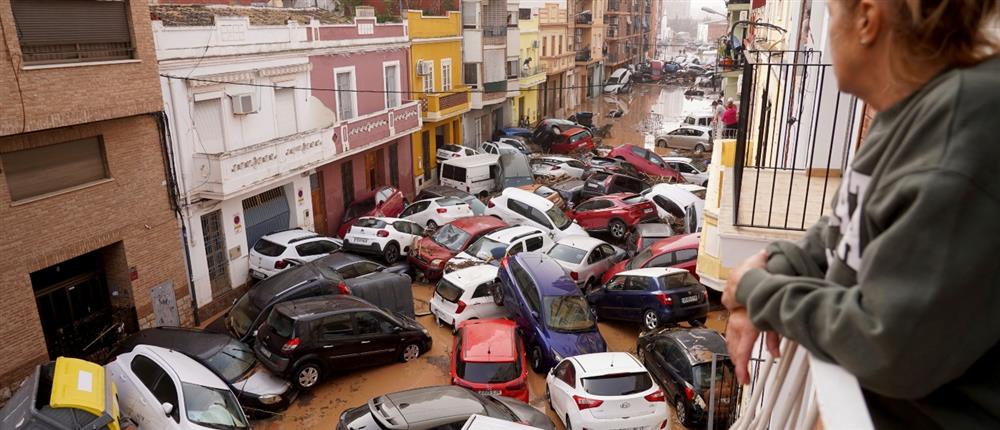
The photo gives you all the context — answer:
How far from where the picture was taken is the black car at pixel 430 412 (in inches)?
324

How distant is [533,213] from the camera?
782 inches

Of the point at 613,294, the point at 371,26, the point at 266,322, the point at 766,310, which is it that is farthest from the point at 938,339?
the point at 371,26

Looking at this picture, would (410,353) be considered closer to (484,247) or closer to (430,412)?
(484,247)

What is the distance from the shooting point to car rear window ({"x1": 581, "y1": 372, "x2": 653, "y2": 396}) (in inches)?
394

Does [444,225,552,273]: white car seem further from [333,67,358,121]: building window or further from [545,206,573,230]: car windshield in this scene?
[333,67,358,121]: building window

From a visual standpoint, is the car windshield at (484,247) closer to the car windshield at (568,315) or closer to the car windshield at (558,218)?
the car windshield at (558,218)

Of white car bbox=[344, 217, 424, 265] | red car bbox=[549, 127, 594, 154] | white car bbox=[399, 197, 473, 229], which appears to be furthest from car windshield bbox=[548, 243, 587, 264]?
red car bbox=[549, 127, 594, 154]

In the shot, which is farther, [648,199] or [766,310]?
[648,199]

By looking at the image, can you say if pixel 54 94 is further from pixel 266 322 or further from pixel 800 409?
pixel 800 409

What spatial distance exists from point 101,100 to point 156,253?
364cm

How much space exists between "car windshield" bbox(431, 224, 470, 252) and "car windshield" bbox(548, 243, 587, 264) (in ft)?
8.07

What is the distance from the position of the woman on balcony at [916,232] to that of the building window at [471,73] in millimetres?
31370

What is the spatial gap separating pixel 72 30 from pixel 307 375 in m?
7.57

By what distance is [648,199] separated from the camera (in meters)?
21.4
